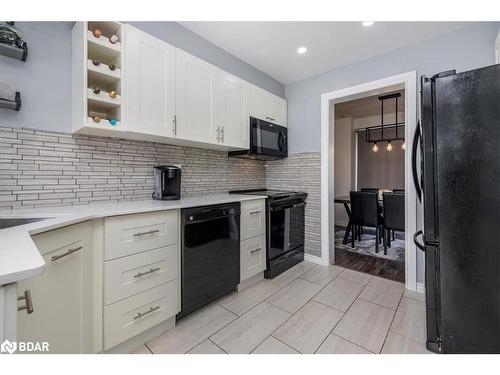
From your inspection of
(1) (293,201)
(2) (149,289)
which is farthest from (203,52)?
(2) (149,289)

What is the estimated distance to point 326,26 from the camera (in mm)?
2010

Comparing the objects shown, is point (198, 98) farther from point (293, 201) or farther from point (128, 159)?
point (293, 201)

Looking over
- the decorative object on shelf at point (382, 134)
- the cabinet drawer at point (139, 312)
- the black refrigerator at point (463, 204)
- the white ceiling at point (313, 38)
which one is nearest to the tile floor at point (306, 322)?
the cabinet drawer at point (139, 312)

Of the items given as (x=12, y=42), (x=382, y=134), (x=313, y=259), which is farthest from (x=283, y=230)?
(x=382, y=134)

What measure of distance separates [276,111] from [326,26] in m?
1.11

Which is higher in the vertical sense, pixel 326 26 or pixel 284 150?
pixel 326 26

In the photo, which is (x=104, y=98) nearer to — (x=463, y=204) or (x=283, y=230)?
(x=283, y=230)

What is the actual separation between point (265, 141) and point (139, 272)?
6.25ft

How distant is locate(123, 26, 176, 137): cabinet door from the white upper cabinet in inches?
40.4

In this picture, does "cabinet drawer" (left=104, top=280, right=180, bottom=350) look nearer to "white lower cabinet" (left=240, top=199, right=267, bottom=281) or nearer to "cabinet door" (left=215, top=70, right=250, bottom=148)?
"white lower cabinet" (left=240, top=199, right=267, bottom=281)

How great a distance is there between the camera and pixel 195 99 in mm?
2021

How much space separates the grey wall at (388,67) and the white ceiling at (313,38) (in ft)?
0.26
